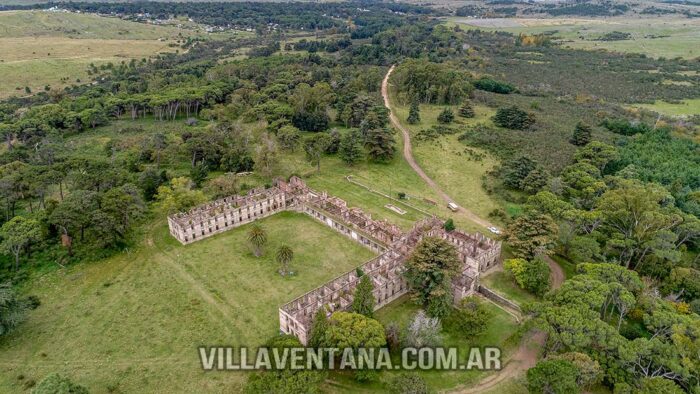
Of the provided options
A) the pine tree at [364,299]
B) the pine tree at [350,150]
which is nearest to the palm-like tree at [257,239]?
the pine tree at [364,299]

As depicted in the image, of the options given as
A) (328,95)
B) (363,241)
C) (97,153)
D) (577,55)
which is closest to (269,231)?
(363,241)

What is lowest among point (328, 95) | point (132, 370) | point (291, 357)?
point (132, 370)

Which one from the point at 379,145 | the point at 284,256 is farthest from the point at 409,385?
the point at 379,145

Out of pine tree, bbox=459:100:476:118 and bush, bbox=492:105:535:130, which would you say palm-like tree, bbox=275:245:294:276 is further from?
pine tree, bbox=459:100:476:118

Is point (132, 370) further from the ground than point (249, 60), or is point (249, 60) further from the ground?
point (249, 60)

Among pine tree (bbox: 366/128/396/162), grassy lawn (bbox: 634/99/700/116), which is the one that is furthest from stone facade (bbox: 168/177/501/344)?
grassy lawn (bbox: 634/99/700/116)

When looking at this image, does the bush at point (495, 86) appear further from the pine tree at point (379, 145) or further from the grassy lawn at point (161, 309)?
the grassy lawn at point (161, 309)

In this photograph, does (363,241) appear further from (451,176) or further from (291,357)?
(451,176)
